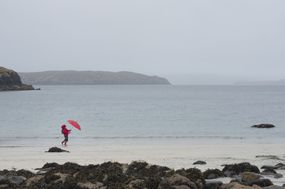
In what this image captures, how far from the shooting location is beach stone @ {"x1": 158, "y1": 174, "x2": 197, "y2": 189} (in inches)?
548

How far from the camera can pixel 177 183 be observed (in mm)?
14062

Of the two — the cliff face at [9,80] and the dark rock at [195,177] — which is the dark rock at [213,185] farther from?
the cliff face at [9,80]

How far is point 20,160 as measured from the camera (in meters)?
24.6

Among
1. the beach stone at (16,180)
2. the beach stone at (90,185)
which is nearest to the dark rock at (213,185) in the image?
the beach stone at (90,185)

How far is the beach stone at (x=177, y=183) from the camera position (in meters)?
13.9

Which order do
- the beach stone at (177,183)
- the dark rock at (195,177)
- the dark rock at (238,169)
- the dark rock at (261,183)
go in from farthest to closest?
the dark rock at (238,169) → the dark rock at (261,183) → the dark rock at (195,177) → the beach stone at (177,183)

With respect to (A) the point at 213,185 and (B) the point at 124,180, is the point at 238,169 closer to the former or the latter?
(A) the point at 213,185

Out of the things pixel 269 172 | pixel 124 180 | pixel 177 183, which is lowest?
pixel 269 172

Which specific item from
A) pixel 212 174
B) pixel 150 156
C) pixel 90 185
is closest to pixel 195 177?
pixel 212 174

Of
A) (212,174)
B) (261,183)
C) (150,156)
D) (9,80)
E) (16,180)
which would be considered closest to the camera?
(261,183)

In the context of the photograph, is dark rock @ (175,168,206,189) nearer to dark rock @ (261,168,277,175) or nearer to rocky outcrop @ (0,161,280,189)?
rocky outcrop @ (0,161,280,189)

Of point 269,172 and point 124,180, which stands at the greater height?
point 124,180

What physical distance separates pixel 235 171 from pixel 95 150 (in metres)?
13.5

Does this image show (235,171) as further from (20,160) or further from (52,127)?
(52,127)
